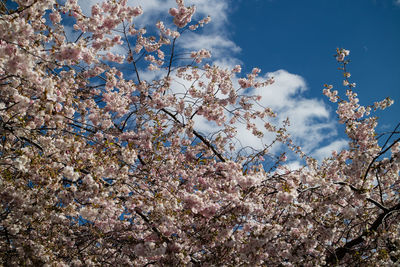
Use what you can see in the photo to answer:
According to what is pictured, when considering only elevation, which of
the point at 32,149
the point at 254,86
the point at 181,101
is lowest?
the point at 32,149

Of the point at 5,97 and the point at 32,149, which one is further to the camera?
the point at 5,97

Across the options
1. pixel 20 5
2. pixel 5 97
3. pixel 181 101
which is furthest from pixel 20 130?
pixel 181 101

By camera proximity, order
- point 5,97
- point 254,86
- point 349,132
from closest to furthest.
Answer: point 5,97
point 349,132
point 254,86

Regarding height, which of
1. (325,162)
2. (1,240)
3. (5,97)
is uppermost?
(325,162)

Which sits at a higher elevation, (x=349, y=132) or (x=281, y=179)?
(x=349, y=132)

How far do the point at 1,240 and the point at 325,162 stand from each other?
839 centimetres

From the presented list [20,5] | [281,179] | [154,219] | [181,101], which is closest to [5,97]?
[20,5]

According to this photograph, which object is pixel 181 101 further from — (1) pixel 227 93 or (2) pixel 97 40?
(2) pixel 97 40

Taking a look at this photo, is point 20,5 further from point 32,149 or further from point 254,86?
point 254,86

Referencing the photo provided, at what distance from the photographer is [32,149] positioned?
4.48 metres

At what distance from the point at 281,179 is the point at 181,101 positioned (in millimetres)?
3608

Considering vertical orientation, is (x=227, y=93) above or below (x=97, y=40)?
above

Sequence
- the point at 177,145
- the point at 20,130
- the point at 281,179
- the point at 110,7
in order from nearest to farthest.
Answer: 1. the point at 20,130
2. the point at 281,179
3. the point at 110,7
4. the point at 177,145

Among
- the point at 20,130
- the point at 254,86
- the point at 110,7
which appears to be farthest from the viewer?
the point at 254,86
